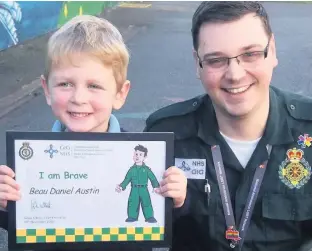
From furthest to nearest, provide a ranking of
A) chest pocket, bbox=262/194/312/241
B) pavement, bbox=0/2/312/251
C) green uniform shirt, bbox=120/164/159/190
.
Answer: pavement, bbox=0/2/312/251 → chest pocket, bbox=262/194/312/241 → green uniform shirt, bbox=120/164/159/190

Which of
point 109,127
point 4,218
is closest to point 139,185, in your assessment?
point 109,127

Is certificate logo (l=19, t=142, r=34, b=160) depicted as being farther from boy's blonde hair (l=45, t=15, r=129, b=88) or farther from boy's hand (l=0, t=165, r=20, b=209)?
boy's blonde hair (l=45, t=15, r=129, b=88)

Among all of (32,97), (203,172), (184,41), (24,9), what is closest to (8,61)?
Result: (24,9)

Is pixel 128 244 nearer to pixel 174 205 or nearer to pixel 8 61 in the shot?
pixel 174 205

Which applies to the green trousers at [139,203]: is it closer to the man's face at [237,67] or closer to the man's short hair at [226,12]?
the man's face at [237,67]

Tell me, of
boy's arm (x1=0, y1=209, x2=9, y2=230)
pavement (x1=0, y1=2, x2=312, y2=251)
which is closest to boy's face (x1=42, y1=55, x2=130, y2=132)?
boy's arm (x1=0, y1=209, x2=9, y2=230)

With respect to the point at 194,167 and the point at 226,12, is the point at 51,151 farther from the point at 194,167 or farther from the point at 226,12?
the point at 226,12

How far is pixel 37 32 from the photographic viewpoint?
12.4 meters

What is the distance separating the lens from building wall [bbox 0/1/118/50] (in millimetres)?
→ 10477

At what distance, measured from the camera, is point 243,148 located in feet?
9.61

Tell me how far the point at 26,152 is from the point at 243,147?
3.30ft

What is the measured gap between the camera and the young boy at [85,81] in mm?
2553

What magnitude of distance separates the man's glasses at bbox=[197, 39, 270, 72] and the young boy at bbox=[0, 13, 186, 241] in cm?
39

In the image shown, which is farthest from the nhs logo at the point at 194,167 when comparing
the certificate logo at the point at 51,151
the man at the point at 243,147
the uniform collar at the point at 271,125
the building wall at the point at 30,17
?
the building wall at the point at 30,17
